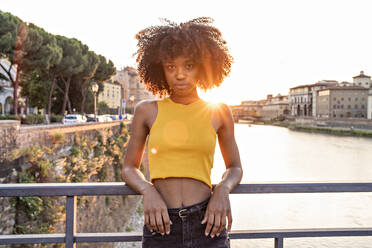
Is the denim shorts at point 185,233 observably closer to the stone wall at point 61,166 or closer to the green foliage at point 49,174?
the stone wall at point 61,166

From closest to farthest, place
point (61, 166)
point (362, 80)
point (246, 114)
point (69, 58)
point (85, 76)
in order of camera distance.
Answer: point (61, 166) → point (69, 58) → point (85, 76) → point (362, 80) → point (246, 114)

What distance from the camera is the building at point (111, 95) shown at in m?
69.8

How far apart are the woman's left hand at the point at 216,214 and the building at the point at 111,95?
6951cm

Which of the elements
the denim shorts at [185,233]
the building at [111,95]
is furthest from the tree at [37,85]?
the building at [111,95]

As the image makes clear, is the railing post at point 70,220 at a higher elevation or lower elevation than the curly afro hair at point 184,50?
lower

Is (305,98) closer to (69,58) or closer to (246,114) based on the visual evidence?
(246,114)

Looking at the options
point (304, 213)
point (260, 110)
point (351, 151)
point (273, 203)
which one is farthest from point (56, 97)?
point (260, 110)

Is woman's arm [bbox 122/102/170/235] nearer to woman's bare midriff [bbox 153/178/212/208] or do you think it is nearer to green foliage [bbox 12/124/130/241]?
woman's bare midriff [bbox 153/178/212/208]

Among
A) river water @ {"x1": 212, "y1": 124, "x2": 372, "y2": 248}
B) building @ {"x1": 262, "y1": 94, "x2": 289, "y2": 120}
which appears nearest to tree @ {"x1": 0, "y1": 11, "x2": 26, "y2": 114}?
river water @ {"x1": 212, "y1": 124, "x2": 372, "y2": 248}

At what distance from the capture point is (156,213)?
1416 mm

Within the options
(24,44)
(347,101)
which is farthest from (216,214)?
(347,101)

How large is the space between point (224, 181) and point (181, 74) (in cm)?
62

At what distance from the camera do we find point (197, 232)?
149 cm

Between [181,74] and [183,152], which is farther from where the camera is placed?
[181,74]
